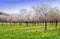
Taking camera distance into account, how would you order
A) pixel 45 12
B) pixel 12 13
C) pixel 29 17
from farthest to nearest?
pixel 12 13 < pixel 29 17 < pixel 45 12

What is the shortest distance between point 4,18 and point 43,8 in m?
74.6

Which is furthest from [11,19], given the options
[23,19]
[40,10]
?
[40,10]

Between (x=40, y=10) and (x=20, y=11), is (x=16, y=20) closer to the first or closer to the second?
(x=20, y=11)

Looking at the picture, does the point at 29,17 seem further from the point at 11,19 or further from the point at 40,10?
the point at 40,10

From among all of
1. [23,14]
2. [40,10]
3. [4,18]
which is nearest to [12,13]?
[4,18]

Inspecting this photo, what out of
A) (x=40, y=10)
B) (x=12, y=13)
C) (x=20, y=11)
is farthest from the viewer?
(x=12, y=13)

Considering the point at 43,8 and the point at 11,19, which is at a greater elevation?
the point at 43,8

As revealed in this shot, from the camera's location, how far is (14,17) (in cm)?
11762

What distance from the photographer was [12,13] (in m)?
130

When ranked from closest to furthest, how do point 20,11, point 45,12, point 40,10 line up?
point 45,12, point 40,10, point 20,11

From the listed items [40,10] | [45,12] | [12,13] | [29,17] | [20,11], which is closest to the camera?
[45,12]

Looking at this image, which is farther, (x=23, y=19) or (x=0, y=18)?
(x=0, y=18)

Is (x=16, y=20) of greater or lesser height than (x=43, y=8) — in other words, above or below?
below

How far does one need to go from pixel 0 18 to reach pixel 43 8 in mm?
75238
